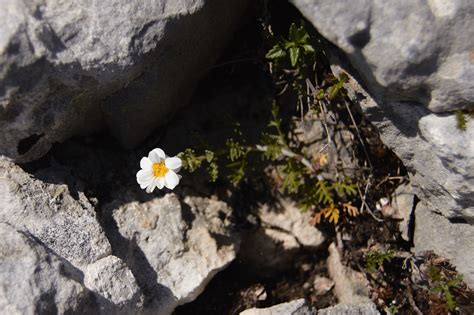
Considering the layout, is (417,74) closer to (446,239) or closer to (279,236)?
(446,239)

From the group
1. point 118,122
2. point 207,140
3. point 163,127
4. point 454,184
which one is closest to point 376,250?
point 454,184

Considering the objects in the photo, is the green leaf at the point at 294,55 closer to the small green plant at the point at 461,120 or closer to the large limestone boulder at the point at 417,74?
the large limestone boulder at the point at 417,74

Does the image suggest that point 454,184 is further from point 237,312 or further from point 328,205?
point 237,312

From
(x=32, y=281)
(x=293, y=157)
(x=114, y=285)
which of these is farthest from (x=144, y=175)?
(x=293, y=157)

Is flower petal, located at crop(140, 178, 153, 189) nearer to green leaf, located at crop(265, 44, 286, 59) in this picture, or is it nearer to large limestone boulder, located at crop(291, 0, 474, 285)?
green leaf, located at crop(265, 44, 286, 59)

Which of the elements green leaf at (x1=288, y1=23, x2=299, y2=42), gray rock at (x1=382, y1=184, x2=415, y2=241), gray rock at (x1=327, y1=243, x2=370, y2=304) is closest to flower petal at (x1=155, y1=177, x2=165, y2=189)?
green leaf at (x1=288, y1=23, x2=299, y2=42)

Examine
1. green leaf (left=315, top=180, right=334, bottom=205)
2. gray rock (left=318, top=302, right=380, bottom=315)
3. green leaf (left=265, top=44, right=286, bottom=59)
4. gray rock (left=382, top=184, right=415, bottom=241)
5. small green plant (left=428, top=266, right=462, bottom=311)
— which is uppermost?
green leaf (left=265, top=44, right=286, bottom=59)
